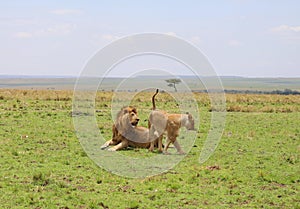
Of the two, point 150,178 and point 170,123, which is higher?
point 170,123

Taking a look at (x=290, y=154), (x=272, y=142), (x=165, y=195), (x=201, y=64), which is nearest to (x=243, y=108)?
(x=272, y=142)

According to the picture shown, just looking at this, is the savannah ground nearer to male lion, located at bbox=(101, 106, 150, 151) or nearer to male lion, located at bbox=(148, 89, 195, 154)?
male lion, located at bbox=(101, 106, 150, 151)

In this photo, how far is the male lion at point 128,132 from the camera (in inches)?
565

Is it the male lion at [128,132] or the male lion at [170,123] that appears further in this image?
the male lion at [128,132]

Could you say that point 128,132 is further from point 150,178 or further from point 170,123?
point 150,178

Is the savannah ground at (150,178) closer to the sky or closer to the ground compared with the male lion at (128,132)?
closer to the ground

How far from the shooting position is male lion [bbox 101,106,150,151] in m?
14.4

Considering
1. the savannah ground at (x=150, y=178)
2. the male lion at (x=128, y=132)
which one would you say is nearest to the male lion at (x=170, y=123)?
the male lion at (x=128, y=132)

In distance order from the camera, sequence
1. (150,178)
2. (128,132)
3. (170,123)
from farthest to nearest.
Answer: (128,132)
(170,123)
(150,178)

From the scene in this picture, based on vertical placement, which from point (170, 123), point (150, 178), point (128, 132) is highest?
point (170, 123)

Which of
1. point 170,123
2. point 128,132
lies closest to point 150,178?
point 170,123

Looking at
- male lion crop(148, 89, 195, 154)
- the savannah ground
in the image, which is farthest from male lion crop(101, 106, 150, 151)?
male lion crop(148, 89, 195, 154)

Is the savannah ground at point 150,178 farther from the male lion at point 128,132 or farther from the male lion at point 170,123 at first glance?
the male lion at point 170,123

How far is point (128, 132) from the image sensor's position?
14719 millimetres
